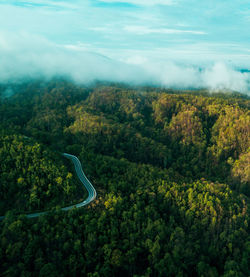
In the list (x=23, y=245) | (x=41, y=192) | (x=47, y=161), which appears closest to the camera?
(x=23, y=245)

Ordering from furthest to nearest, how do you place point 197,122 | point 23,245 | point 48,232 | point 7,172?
point 197,122 < point 7,172 < point 48,232 < point 23,245

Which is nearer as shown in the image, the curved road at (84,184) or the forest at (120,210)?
the forest at (120,210)

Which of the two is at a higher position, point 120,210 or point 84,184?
point 84,184

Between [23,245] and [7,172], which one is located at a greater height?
[7,172]

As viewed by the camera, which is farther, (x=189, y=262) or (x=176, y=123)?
(x=176, y=123)

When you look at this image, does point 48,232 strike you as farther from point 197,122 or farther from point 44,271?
point 197,122

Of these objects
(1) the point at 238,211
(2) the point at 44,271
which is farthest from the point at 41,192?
(1) the point at 238,211

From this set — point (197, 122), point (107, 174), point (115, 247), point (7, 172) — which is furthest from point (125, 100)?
point (115, 247)

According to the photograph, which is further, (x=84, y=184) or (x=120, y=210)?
(x=84, y=184)

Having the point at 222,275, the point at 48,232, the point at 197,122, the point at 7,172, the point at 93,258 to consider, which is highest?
the point at 197,122

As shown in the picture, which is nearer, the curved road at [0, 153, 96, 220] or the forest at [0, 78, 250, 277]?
the forest at [0, 78, 250, 277]
